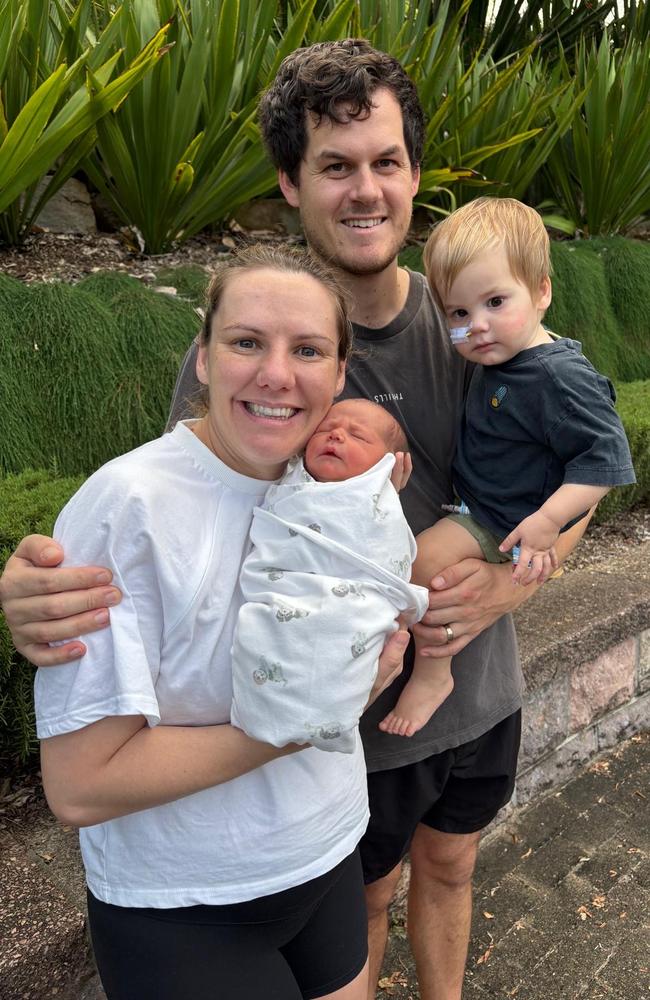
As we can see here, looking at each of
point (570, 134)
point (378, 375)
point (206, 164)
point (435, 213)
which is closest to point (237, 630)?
point (378, 375)

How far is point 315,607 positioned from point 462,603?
73 centimetres

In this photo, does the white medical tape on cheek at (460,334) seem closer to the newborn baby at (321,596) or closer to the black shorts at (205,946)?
the newborn baby at (321,596)

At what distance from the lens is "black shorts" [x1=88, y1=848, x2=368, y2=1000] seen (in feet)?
4.43

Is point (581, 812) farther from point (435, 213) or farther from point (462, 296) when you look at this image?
point (435, 213)

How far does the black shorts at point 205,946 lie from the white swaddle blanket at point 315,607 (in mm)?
339

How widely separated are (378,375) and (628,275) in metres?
4.29

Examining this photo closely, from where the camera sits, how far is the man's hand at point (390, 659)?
1.45 m

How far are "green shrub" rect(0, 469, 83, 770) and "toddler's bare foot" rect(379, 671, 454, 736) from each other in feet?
3.14

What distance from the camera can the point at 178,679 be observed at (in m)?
1.34

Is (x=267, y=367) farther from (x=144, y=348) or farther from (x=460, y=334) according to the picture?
(x=144, y=348)

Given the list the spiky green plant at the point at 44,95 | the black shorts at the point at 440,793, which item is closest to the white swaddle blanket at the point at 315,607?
the black shorts at the point at 440,793

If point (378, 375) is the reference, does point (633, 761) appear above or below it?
below

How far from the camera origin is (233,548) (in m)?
1.39

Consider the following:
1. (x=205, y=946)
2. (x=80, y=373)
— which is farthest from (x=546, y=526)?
(x=80, y=373)
